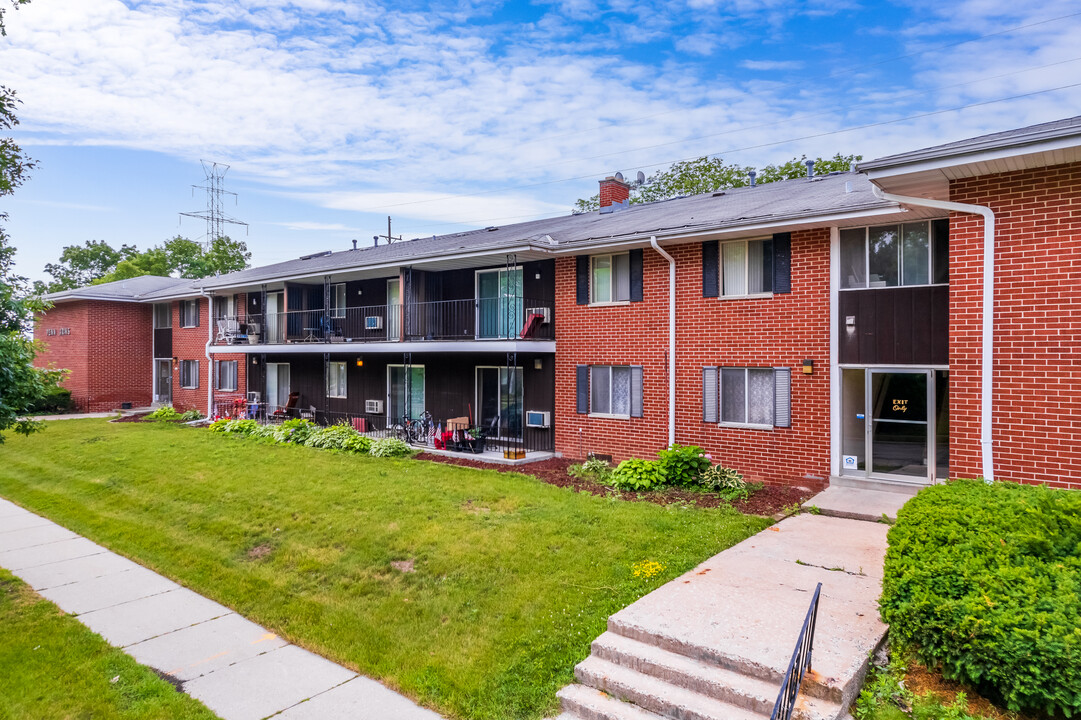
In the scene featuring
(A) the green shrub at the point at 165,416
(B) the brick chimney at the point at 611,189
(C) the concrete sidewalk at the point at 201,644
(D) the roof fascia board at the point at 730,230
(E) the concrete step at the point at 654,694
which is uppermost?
(B) the brick chimney at the point at 611,189

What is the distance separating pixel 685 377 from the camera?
38.7ft

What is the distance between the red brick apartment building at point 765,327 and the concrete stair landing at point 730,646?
3.28 m

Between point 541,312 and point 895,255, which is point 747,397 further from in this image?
point 541,312

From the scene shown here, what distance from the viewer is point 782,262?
10672mm

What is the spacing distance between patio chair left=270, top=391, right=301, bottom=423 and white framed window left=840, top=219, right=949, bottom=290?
54.4 ft

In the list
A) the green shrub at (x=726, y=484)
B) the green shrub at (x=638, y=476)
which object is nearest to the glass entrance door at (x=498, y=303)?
the green shrub at (x=638, y=476)

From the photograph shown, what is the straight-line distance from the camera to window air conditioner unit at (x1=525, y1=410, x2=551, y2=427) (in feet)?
46.4

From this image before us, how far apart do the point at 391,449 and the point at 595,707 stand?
10634mm

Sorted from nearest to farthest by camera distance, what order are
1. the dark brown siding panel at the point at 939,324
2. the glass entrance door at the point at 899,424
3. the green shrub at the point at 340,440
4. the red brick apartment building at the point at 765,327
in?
the red brick apartment building at the point at 765,327 → the dark brown siding panel at the point at 939,324 → the glass entrance door at the point at 899,424 → the green shrub at the point at 340,440

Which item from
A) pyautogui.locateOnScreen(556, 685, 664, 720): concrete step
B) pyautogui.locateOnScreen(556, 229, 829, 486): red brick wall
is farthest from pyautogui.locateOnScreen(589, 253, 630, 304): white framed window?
pyautogui.locateOnScreen(556, 685, 664, 720): concrete step

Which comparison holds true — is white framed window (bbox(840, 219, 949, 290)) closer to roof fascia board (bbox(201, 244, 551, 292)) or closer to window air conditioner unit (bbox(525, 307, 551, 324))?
roof fascia board (bbox(201, 244, 551, 292))

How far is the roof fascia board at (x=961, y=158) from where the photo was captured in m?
6.31

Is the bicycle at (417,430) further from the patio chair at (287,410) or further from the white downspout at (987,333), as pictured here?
the white downspout at (987,333)

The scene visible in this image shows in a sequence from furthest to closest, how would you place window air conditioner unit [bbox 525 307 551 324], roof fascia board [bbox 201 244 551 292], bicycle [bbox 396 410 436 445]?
bicycle [bbox 396 410 436 445]
window air conditioner unit [bbox 525 307 551 324]
roof fascia board [bbox 201 244 551 292]
